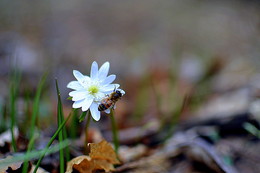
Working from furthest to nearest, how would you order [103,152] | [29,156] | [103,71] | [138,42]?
1. [138,42]
2. [103,152]
3. [103,71]
4. [29,156]

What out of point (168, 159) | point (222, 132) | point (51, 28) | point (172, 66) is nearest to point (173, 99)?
point (172, 66)

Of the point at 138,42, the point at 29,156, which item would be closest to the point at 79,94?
the point at 29,156

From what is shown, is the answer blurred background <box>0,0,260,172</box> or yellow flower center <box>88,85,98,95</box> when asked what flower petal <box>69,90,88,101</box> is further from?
blurred background <box>0,0,260,172</box>

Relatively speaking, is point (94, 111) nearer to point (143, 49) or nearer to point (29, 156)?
point (29, 156)

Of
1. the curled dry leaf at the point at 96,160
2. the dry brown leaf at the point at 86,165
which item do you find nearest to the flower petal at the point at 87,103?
the curled dry leaf at the point at 96,160

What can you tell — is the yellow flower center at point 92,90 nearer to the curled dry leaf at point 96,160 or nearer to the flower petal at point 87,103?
the flower petal at point 87,103

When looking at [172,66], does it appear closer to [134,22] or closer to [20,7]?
[134,22]
